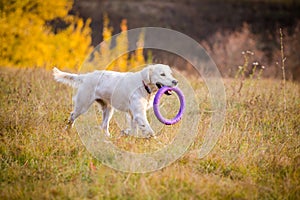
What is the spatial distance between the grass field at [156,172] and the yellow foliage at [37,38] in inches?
266

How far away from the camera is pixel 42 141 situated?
4887mm

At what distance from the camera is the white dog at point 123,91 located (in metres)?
5.18

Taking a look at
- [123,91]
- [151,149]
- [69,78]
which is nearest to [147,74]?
[123,91]

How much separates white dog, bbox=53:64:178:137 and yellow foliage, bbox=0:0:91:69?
22.2 ft

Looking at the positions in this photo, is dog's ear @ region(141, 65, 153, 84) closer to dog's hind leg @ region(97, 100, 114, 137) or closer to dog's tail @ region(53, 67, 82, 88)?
dog's hind leg @ region(97, 100, 114, 137)

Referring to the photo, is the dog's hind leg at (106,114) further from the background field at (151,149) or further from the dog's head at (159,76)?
the dog's head at (159,76)

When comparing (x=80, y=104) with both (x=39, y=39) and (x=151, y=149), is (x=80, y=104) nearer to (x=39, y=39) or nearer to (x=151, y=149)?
(x=151, y=149)

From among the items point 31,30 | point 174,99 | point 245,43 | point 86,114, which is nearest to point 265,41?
point 245,43

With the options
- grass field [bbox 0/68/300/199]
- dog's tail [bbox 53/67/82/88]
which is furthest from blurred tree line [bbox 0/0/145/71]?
grass field [bbox 0/68/300/199]

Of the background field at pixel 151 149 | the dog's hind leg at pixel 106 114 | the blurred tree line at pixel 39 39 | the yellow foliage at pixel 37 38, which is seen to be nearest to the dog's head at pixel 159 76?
the background field at pixel 151 149

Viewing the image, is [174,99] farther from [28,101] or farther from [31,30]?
[31,30]

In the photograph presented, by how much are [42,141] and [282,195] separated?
9.09ft

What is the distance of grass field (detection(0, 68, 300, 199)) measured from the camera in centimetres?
379

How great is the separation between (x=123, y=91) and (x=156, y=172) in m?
1.63
